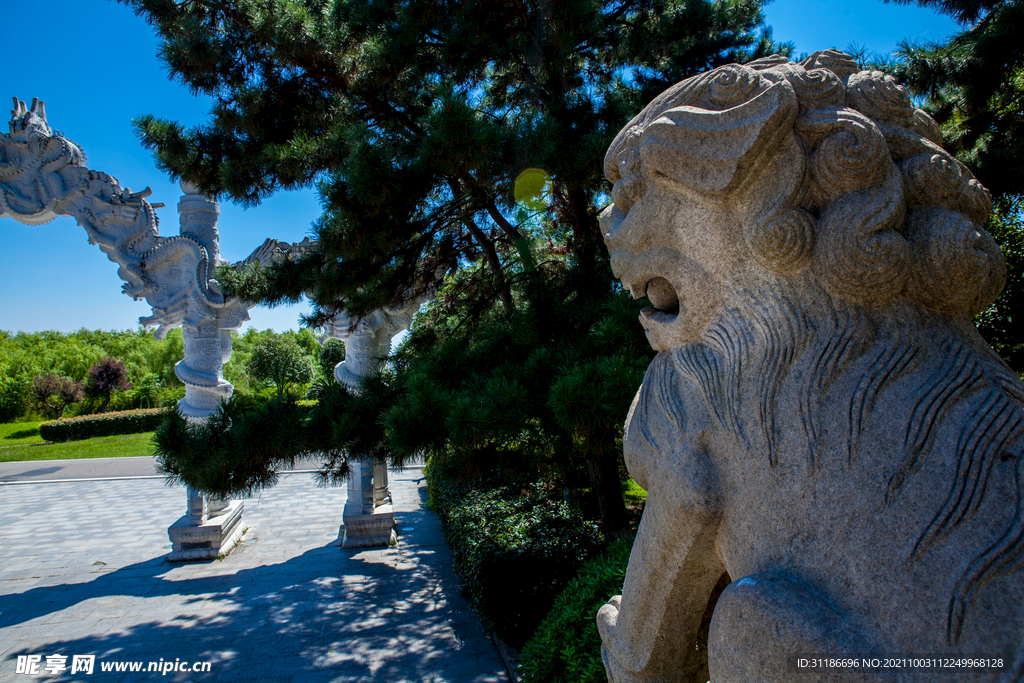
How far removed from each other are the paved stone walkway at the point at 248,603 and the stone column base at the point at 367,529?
0.15m

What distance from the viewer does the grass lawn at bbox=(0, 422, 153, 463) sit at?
1642 centimetres

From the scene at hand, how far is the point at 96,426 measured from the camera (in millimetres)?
19891

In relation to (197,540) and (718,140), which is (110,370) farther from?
(718,140)

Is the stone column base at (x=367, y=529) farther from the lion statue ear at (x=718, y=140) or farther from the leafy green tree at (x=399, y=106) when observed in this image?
the lion statue ear at (x=718, y=140)

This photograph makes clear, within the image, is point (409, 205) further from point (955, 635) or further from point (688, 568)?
point (955, 635)

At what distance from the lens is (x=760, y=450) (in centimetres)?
138

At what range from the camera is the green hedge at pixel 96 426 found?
1942cm

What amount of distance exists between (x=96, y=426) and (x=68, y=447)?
2144mm

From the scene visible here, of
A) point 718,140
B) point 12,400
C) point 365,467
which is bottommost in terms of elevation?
point 365,467

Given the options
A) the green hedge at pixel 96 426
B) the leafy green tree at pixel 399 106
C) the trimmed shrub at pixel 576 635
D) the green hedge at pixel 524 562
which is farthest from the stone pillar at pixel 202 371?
the green hedge at pixel 96 426

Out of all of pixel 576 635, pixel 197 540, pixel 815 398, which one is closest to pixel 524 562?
pixel 576 635

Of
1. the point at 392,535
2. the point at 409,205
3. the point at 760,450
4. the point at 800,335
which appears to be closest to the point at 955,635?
the point at 760,450

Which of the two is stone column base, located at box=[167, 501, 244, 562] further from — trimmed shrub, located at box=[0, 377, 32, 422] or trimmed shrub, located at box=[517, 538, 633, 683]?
trimmed shrub, located at box=[0, 377, 32, 422]

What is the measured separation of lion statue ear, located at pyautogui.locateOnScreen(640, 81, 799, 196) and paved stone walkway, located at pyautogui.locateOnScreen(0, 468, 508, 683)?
4.00m
